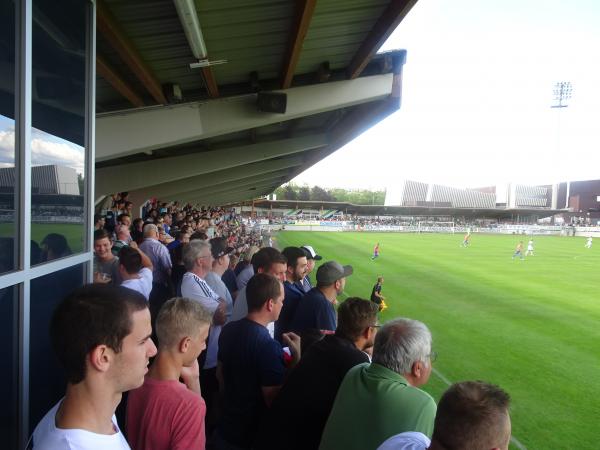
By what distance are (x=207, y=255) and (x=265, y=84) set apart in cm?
370

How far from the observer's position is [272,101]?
6871 mm

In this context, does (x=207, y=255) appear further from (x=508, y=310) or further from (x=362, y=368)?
(x=508, y=310)

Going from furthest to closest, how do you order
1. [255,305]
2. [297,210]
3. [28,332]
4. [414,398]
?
[297,210] < [255,305] < [28,332] < [414,398]

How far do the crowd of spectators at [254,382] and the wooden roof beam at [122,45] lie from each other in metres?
2.10

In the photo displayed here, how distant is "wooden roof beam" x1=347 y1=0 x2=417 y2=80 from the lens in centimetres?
449

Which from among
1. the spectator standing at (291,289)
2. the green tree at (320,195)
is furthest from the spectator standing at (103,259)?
the green tree at (320,195)

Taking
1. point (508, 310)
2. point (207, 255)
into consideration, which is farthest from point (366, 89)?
point (508, 310)

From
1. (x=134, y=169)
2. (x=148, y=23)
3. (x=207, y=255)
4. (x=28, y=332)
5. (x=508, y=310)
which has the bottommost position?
(x=508, y=310)

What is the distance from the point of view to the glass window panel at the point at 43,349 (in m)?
2.76

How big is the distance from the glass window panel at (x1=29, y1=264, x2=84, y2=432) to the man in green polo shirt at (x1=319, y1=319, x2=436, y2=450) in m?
1.76

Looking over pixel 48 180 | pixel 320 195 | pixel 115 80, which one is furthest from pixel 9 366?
pixel 320 195

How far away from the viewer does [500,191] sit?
334 feet

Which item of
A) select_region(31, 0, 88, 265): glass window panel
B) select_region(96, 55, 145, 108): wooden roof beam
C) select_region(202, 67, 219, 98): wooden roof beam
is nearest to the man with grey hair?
select_region(31, 0, 88, 265): glass window panel

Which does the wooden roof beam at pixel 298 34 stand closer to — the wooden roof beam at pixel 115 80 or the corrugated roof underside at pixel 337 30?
the corrugated roof underside at pixel 337 30
